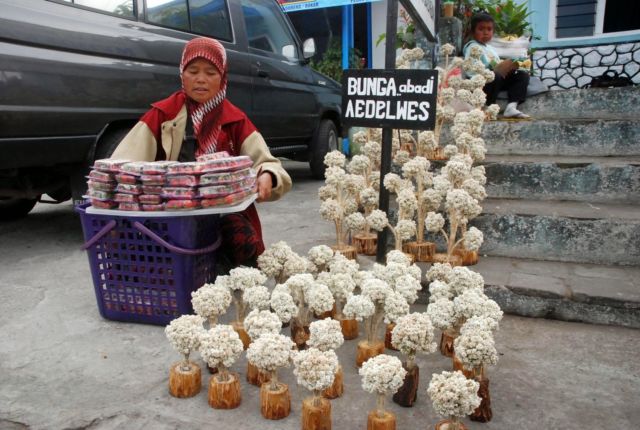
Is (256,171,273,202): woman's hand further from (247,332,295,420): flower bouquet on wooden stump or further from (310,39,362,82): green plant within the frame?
(310,39,362,82): green plant

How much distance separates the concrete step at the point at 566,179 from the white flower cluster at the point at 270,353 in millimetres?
2483

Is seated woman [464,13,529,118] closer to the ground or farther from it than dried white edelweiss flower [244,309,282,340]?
farther from it

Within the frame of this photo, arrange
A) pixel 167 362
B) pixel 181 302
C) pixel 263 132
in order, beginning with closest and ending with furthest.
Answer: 1. pixel 167 362
2. pixel 181 302
3. pixel 263 132

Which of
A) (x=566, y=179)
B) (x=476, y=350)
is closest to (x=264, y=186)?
(x=476, y=350)

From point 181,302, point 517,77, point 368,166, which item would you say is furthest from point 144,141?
point 517,77

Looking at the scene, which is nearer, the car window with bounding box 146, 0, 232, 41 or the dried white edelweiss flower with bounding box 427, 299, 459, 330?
the dried white edelweiss flower with bounding box 427, 299, 459, 330

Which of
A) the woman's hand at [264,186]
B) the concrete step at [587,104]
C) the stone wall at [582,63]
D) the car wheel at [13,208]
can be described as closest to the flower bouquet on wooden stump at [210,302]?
the woman's hand at [264,186]

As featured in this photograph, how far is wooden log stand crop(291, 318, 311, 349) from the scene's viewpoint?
2.28m

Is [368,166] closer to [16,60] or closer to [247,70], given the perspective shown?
[247,70]

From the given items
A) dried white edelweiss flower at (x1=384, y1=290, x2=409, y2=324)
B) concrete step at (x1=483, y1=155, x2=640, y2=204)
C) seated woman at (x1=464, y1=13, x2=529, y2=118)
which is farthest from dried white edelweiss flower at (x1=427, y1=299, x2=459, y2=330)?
seated woman at (x1=464, y1=13, x2=529, y2=118)

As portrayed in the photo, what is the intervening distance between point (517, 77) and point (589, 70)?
9.61 ft

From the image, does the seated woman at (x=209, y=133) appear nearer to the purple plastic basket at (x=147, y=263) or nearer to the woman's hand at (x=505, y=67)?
the purple plastic basket at (x=147, y=263)

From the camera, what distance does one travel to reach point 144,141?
2557 mm

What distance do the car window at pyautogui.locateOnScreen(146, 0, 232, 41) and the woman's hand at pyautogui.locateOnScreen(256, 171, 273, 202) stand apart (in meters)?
1.98
